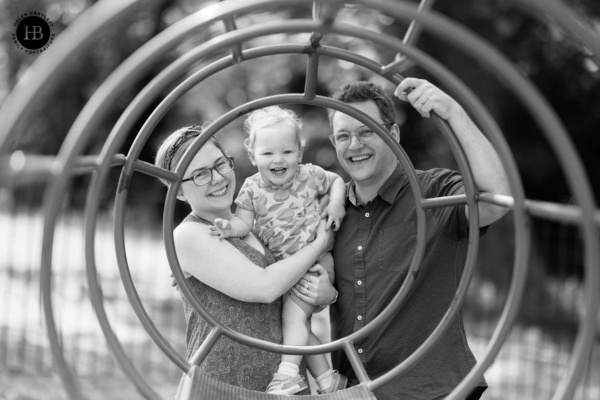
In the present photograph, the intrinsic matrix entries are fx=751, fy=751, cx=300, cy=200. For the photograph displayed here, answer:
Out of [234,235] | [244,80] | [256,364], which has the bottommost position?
[256,364]

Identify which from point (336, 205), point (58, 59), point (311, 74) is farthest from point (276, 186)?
point (58, 59)

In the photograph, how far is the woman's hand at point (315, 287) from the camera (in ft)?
7.43

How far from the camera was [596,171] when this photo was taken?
30.7 feet

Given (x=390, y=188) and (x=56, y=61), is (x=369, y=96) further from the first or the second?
(x=56, y=61)

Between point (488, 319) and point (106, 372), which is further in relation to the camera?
point (488, 319)

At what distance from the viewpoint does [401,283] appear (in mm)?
2348

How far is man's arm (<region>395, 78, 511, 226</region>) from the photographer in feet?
6.70

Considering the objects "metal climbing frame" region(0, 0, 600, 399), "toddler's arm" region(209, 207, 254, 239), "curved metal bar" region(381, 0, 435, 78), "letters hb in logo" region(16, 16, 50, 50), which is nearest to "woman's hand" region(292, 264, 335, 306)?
"toddler's arm" region(209, 207, 254, 239)

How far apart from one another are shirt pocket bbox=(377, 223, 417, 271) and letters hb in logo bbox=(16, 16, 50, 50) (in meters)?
5.60

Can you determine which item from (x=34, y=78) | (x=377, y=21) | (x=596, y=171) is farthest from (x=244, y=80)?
(x=34, y=78)

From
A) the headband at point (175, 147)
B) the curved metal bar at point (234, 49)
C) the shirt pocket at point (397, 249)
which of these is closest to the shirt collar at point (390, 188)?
the shirt pocket at point (397, 249)

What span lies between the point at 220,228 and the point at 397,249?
573mm

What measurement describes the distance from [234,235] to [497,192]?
775mm

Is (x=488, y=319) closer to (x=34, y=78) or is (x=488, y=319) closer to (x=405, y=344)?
(x=405, y=344)
